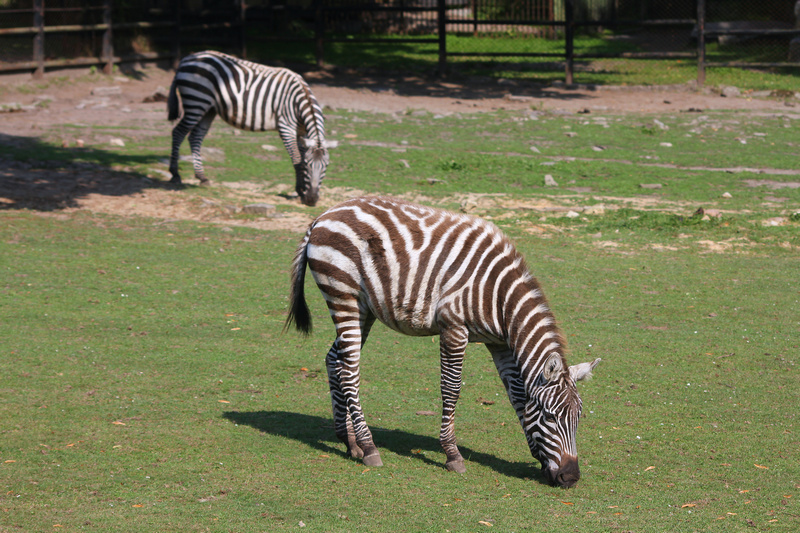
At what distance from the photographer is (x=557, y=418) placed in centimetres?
566

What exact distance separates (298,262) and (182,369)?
2.04m

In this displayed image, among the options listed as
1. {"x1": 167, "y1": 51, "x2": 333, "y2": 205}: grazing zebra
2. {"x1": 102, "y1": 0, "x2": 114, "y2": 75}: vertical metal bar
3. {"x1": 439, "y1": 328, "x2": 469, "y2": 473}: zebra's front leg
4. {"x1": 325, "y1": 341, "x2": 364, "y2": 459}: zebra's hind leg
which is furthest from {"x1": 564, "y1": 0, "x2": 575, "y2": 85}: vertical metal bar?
{"x1": 439, "y1": 328, "x2": 469, "y2": 473}: zebra's front leg

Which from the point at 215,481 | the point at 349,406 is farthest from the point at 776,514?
the point at 215,481

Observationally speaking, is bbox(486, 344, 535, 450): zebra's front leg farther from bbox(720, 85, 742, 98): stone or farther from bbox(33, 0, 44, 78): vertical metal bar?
bbox(720, 85, 742, 98): stone

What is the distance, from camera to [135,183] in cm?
1536

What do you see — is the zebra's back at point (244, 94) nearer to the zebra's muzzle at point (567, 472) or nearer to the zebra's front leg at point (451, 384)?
the zebra's front leg at point (451, 384)

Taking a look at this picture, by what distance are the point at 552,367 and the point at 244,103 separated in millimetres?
11156

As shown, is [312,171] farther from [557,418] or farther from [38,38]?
[38,38]

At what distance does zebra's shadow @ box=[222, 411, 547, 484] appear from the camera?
6.21m

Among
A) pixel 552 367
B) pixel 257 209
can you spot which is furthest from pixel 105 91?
pixel 552 367

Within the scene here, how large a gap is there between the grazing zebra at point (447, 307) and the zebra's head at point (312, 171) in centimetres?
827

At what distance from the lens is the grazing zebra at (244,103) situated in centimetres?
1548

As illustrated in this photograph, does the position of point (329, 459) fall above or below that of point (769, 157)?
below

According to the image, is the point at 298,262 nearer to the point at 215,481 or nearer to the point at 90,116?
the point at 215,481
